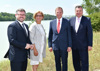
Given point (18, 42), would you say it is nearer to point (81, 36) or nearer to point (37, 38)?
point (37, 38)

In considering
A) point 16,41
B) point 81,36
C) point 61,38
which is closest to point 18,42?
point 16,41

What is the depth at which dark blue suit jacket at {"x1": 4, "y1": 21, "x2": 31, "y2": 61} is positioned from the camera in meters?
3.32

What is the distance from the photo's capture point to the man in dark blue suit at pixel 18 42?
3332mm

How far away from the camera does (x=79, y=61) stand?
4688 millimetres

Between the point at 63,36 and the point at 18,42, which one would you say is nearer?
the point at 18,42

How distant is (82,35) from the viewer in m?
4.47

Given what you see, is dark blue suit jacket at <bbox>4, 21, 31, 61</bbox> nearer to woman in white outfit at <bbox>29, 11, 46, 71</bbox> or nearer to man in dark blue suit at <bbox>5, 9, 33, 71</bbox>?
man in dark blue suit at <bbox>5, 9, 33, 71</bbox>

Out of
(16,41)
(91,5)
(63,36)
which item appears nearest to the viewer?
(16,41)

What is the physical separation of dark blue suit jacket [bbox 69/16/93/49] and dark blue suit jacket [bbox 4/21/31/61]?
162 cm

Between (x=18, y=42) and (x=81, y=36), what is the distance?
78.7 inches

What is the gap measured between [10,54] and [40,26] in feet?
3.99

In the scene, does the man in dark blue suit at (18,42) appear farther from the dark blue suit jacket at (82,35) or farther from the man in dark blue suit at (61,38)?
the dark blue suit jacket at (82,35)

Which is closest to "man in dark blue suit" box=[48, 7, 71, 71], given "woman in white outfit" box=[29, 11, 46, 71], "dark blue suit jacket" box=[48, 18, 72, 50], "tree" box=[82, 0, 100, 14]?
"dark blue suit jacket" box=[48, 18, 72, 50]

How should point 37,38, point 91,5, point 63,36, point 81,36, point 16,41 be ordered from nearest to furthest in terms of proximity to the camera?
point 16,41 < point 37,38 < point 63,36 < point 81,36 < point 91,5
